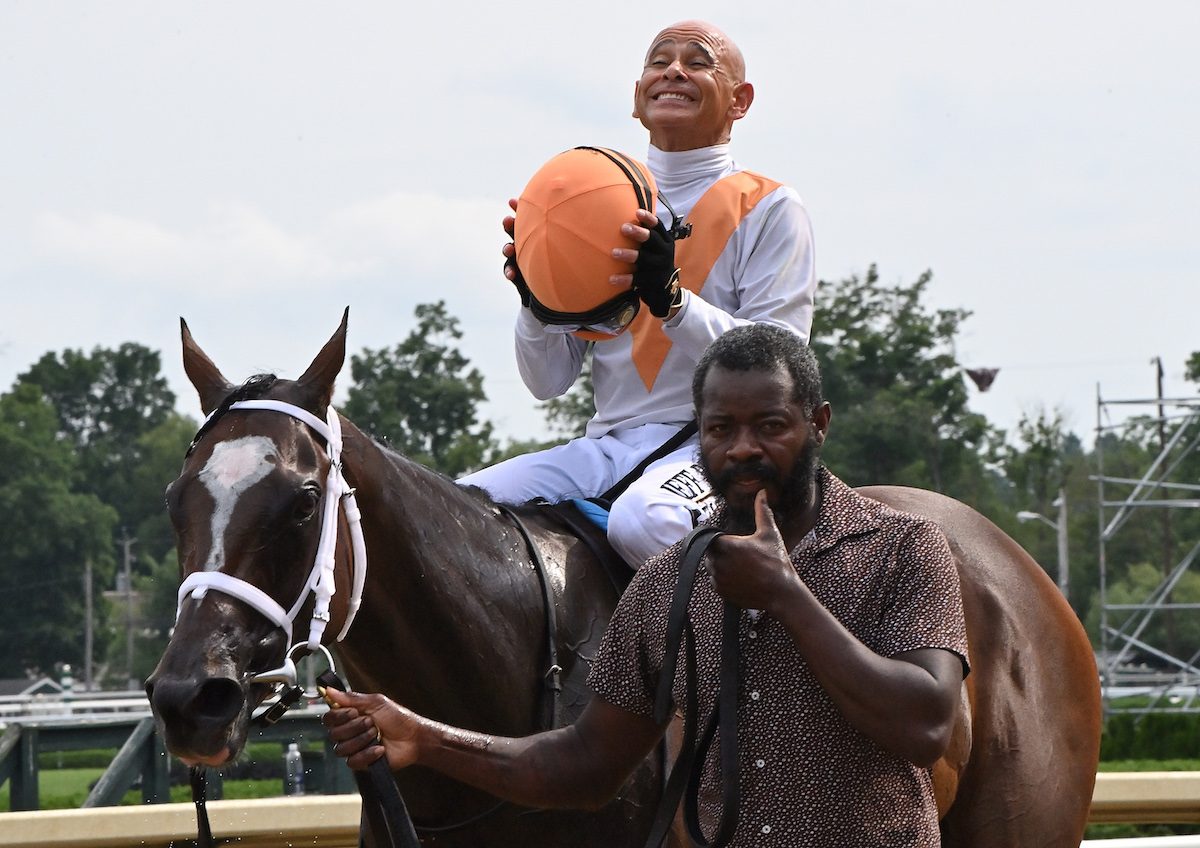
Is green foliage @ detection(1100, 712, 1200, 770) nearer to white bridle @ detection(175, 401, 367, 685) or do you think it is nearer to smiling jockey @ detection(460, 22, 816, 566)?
smiling jockey @ detection(460, 22, 816, 566)

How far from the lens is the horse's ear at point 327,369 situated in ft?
10.7

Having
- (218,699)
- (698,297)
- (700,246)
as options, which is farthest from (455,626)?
(700,246)

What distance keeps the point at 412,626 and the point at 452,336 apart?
4492cm

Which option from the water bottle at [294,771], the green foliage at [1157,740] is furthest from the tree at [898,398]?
the water bottle at [294,771]

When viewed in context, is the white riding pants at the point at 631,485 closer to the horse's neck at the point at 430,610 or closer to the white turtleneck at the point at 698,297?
the white turtleneck at the point at 698,297

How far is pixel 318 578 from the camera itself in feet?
10.1

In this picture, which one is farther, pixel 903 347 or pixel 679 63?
pixel 903 347

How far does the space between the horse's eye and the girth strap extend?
87cm

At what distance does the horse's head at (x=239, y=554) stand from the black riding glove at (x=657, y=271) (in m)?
0.87

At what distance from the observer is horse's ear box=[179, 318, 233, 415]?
10.9ft

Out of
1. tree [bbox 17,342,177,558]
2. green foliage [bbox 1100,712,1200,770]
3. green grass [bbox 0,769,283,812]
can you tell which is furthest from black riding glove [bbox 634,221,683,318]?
tree [bbox 17,342,177,558]

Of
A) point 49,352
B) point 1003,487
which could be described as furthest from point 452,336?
point 49,352

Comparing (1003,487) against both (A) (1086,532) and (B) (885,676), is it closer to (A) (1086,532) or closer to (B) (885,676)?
(A) (1086,532)

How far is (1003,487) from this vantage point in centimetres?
6353
